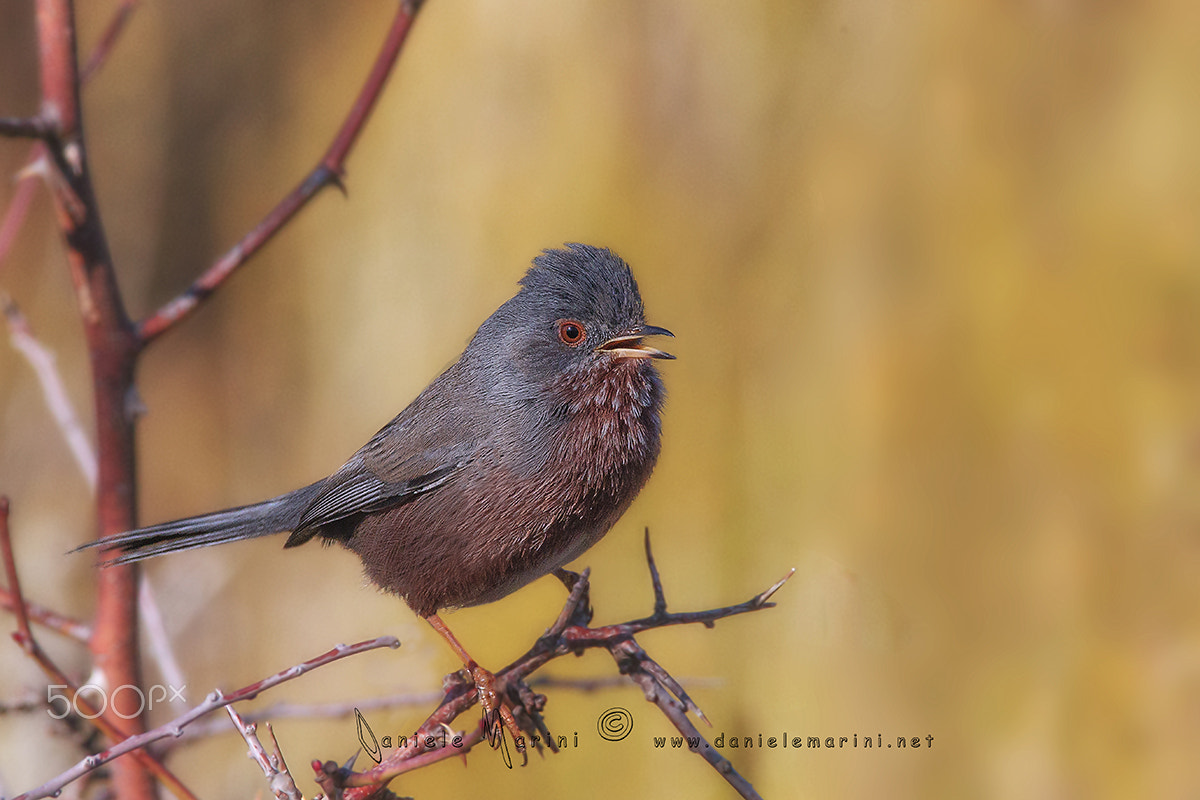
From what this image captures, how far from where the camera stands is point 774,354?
10.4 feet

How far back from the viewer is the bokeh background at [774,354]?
9.43 ft

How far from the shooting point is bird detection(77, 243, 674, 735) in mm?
2072

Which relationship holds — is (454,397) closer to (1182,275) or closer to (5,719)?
(5,719)

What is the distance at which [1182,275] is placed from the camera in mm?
2869

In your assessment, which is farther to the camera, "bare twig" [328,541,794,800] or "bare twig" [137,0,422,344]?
"bare twig" [137,0,422,344]

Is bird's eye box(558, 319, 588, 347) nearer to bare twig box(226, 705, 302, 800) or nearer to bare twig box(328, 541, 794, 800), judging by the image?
bare twig box(328, 541, 794, 800)

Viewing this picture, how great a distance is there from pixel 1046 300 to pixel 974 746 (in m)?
1.26

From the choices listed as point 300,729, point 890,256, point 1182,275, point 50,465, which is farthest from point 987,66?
point 50,465

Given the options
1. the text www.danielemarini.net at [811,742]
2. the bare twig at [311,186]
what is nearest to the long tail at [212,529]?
the bare twig at [311,186]
